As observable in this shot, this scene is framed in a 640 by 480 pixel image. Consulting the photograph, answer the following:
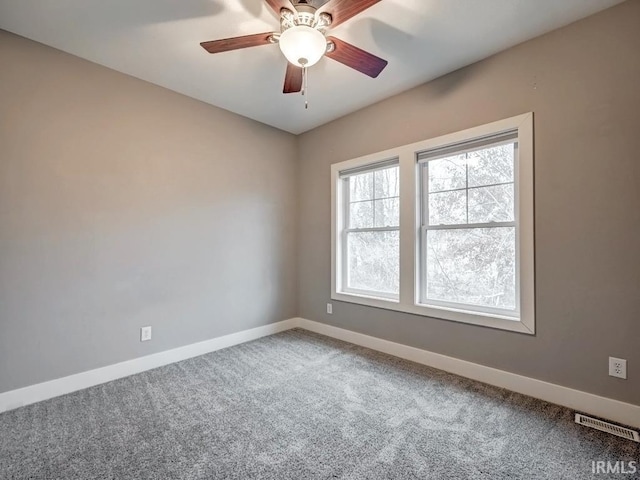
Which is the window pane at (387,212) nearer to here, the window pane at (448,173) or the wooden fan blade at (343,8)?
the window pane at (448,173)

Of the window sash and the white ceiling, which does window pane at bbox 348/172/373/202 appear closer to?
the window sash

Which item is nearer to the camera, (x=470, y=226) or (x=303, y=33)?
(x=303, y=33)

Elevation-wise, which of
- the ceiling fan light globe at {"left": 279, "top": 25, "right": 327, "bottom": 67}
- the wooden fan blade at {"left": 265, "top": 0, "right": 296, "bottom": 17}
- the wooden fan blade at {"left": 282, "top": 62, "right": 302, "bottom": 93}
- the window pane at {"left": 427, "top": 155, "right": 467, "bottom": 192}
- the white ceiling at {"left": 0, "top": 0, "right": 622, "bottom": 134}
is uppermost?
the white ceiling at {"left": 0, "top": 0, "right": 622, "bottom": 134}

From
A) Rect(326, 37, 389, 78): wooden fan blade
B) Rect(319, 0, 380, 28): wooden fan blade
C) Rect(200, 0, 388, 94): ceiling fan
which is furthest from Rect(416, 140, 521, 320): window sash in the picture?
Rect(319, 0, 380, 28): wooden fan blade

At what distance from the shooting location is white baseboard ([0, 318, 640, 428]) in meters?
2.00

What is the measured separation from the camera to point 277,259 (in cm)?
391

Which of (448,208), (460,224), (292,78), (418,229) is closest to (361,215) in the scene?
(418,229)

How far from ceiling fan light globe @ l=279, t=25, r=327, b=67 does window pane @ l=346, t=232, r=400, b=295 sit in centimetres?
197

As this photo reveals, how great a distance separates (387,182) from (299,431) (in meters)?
2.47

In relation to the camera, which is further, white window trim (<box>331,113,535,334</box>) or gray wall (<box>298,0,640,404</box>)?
white window trim (<box>331,113,535,334</box>)

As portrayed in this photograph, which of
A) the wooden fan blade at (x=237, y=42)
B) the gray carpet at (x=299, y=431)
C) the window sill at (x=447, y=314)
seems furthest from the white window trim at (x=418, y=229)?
the wooden fan blade at (x=237, y=42)

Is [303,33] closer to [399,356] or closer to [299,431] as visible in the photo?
[299,431]

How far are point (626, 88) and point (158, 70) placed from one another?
11.3 feet

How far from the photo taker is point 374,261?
3451 millimetres
